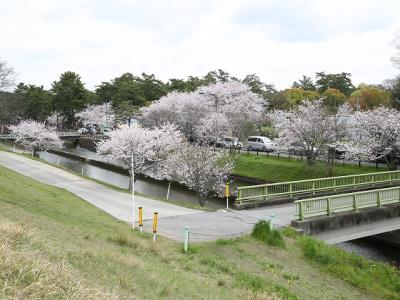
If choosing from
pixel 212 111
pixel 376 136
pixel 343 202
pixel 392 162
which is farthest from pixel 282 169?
pixel 343 202

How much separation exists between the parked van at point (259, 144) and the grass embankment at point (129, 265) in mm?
32253

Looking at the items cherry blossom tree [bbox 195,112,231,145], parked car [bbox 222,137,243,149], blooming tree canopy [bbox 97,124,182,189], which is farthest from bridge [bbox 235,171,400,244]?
parked car [bbox 222,137,243,149]

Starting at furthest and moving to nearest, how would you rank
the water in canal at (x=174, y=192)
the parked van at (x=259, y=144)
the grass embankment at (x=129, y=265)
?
the parked van at (x=259, y=144), the water in canal at (x=174, y=192), the grass embankment at (x=129, y=265)

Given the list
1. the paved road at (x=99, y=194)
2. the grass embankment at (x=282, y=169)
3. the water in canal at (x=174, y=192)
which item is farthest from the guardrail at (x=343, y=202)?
the grass embankment at (x=282, y=169)

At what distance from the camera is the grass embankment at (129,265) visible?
5430 mm

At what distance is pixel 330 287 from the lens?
10828 millimetres

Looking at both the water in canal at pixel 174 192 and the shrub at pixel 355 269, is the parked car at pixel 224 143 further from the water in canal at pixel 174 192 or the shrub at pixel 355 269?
the shrub at pixel 355 269

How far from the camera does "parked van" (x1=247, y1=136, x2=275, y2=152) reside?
45662 millimetres

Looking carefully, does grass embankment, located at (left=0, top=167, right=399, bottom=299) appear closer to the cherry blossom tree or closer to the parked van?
the cherry blossom tree

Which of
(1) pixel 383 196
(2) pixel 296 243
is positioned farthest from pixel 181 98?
(2) pixel 296 243

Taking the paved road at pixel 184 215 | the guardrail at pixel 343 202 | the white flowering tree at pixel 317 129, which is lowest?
the paved road at pixel 184 215

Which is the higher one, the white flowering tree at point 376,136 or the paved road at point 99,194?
the white flowering tree at point 376,136

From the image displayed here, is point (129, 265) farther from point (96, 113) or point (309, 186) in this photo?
point (96, 113)

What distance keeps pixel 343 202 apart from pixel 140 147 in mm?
16630
